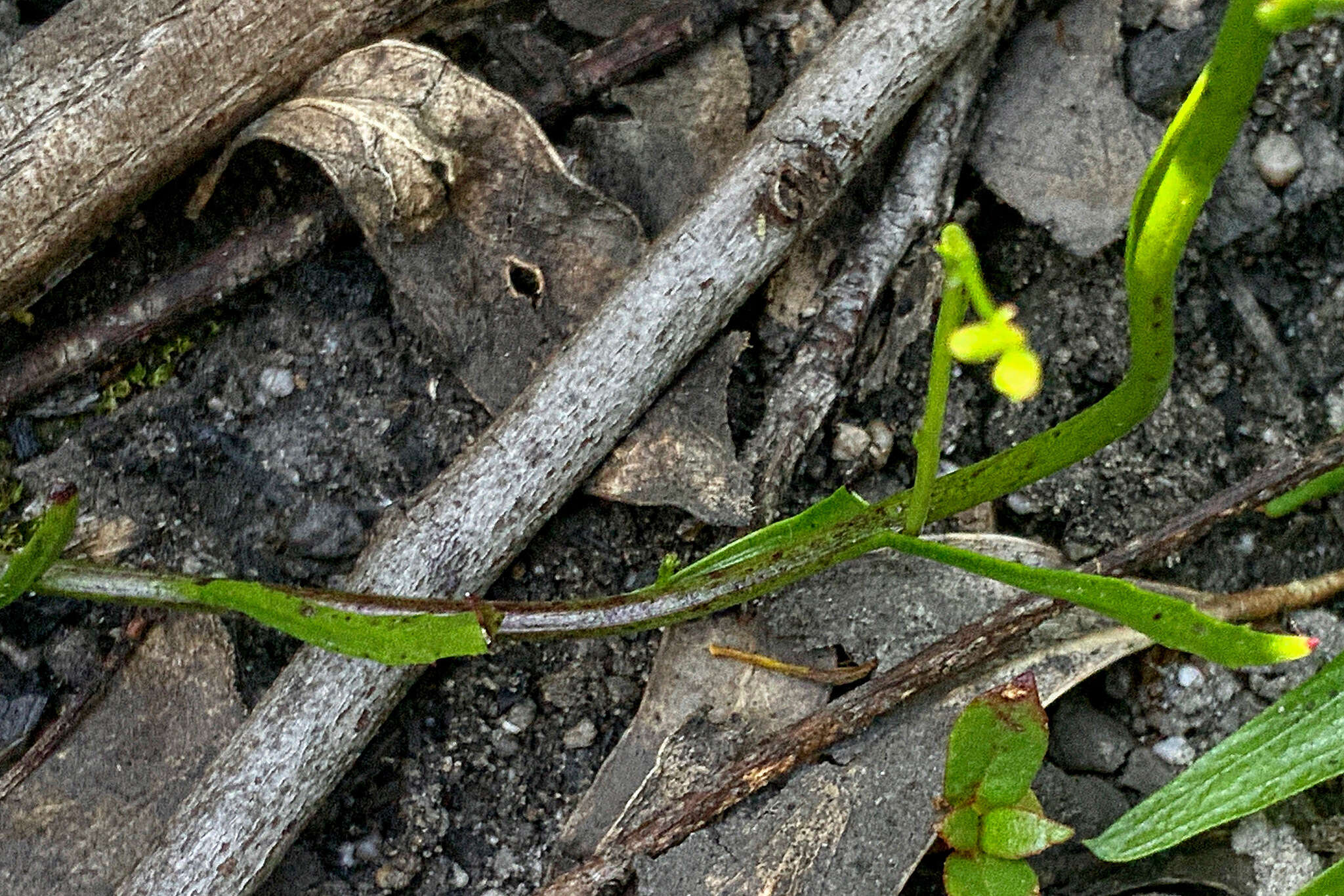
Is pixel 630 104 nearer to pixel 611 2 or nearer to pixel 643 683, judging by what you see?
pixel 611 2

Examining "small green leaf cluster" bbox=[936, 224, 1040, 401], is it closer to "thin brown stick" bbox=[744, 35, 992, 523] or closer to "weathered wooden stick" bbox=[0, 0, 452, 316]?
"thin brown stick" bbox=[744, 35, 992, 523]

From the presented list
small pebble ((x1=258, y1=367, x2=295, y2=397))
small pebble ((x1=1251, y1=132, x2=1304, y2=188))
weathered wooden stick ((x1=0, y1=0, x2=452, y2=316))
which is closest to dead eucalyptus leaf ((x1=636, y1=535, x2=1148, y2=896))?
small pebble ((x1=1251, y1=132, x2=1304, y2=188))

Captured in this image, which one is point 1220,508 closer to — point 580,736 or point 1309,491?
point 1309,491

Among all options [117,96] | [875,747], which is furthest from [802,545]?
[117,96]

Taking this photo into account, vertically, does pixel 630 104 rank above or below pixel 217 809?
above

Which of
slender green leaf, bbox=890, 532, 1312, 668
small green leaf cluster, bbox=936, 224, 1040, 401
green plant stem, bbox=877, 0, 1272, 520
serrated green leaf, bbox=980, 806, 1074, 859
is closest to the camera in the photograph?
small green leaf cluster, bbox=936, 224, 1040, 401

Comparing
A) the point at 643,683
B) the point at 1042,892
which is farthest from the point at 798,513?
the point at 1042,892
